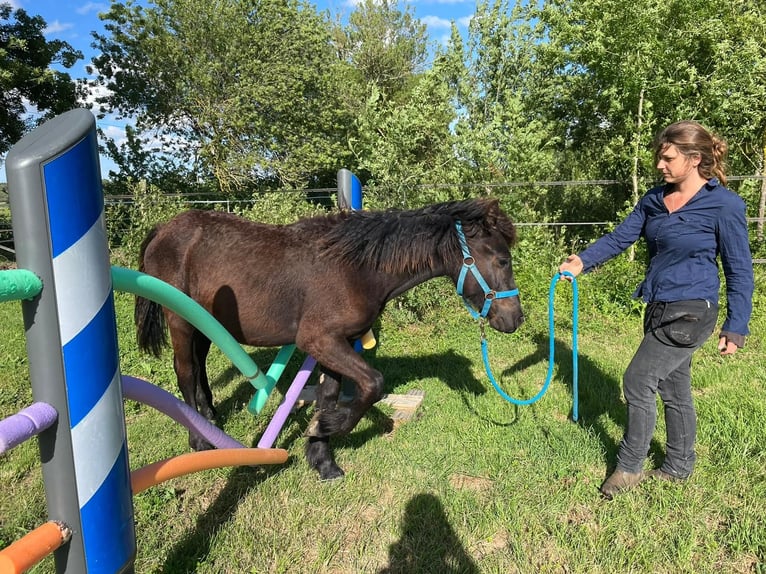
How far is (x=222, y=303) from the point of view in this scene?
3.31 m

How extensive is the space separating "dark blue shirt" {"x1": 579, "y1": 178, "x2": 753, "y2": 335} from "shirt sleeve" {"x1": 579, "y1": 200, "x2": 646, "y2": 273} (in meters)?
0.16

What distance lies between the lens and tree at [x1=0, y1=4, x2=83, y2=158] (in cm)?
1435

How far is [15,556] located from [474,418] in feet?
10.9

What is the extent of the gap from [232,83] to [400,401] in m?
16.4

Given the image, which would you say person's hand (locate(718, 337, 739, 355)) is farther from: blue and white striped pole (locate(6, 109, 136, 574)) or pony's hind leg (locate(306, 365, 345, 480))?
blue and white striped pole (locate(6, 109, 136, 574))

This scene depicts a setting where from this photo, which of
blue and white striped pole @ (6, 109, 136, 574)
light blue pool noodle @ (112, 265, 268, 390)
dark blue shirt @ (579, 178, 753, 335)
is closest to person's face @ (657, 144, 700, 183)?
dark blue shirt @ (579, 178, 753, 335)

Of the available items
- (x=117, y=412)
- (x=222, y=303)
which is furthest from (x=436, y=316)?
(x=117, y=412)

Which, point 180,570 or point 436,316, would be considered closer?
point 180,570

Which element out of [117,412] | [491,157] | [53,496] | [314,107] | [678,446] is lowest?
[678,446]

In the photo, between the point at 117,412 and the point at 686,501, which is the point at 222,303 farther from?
the point at 686,501

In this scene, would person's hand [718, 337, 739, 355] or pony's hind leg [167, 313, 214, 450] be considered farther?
pony's hind leg [167, 313, 214, 450]

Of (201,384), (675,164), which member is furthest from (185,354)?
(675,164)

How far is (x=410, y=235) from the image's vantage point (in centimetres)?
318

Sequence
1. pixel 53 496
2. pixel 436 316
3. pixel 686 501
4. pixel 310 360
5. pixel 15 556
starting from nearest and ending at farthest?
1. pixel 15 556
2. pixel 53 496
3. pixel 686 501
4. pixel 310 360
5. pixel 436 316
